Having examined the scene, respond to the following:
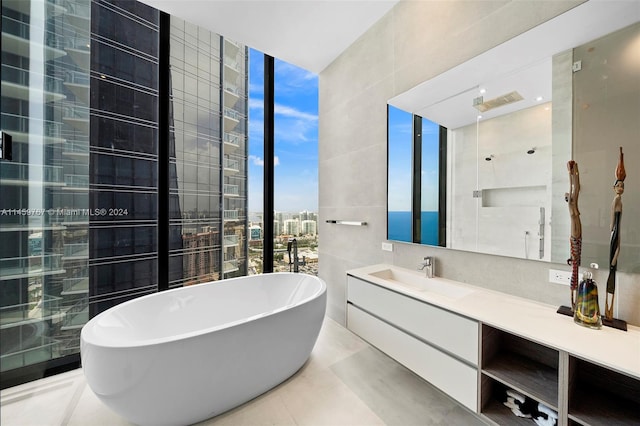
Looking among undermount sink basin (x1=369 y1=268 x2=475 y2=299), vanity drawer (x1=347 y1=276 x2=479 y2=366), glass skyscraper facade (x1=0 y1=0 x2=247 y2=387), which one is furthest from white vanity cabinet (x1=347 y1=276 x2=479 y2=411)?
glass skyscraper facade (x1=0 y1=0 x2=247 y2=387)

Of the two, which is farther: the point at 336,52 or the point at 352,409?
the point at 336,52

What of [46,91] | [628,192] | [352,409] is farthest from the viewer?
[46,91]

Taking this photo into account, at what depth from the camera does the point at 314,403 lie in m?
1.65

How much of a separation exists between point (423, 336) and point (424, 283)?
518mm

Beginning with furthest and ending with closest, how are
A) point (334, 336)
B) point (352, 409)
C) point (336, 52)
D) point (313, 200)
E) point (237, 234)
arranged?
1. point (313, 200)
2. point (237, 234)
3. point (336, 52)
4. point (334, 336)
5. point (352, 409)

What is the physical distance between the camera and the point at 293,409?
5.27 ft

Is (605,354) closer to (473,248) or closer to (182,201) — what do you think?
(473,248)

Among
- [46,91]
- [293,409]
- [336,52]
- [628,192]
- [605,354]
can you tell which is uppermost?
[336,52]

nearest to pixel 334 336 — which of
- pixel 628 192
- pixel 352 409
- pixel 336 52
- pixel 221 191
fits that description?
pixel 352 409

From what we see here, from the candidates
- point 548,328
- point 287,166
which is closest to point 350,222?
point 287,166

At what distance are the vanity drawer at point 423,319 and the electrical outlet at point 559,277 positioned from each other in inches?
20.8

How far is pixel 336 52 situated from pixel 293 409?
326cm

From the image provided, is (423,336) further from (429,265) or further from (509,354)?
(429,265)

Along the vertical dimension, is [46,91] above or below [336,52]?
below
